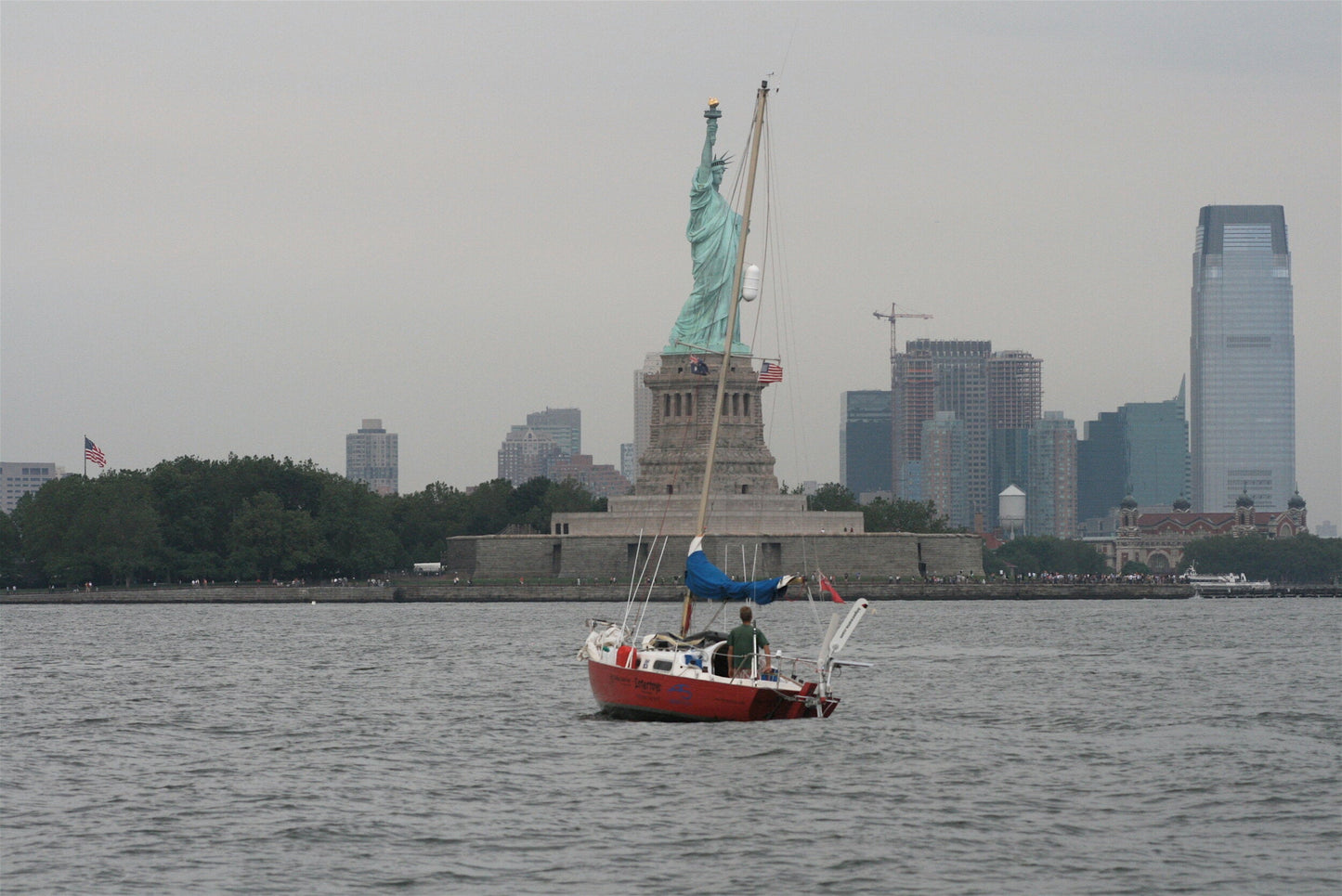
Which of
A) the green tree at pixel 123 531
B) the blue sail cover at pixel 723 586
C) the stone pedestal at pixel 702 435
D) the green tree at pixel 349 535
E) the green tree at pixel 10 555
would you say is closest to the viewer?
the blue sail cover at pixel 723 586

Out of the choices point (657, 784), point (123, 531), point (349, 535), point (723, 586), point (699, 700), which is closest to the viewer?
point (657, 784)

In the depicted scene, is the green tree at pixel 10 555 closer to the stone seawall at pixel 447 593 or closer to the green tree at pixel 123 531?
the stone seawall at pixel 447 593

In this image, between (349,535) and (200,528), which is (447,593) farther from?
(200,528)

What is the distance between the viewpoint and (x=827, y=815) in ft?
102

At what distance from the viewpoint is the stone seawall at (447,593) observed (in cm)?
12656

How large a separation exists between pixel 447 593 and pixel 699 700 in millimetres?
90741

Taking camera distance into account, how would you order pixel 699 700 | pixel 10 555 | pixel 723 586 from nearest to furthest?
pixel 699 700 → pixel 723 586 → pixel 10 555

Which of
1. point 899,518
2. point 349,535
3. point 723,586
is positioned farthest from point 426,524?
point 723,586

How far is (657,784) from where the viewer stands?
34.3 m

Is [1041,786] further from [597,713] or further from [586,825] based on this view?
[597,713]

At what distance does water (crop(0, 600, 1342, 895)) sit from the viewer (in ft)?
88.1

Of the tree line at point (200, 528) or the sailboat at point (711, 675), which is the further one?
the tree line at point (200, 528)

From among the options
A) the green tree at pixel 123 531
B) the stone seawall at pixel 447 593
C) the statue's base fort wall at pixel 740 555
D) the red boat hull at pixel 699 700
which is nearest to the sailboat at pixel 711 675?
the red boat hull at pixel 699 700

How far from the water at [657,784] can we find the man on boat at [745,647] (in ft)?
3.67
